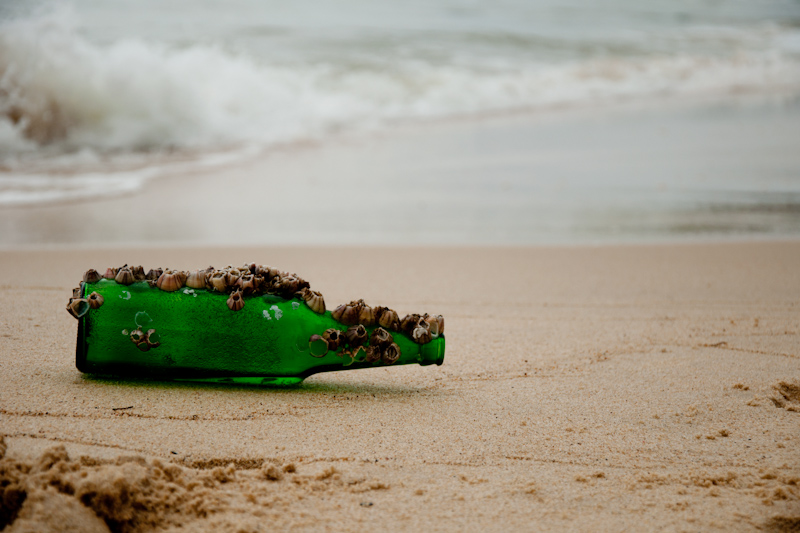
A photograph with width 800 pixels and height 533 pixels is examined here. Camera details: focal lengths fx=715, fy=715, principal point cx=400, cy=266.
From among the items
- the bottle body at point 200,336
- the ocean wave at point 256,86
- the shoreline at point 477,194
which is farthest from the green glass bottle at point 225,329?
the ocean wave at point 256,86

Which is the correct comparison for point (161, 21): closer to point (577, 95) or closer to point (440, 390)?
point (577, 95)

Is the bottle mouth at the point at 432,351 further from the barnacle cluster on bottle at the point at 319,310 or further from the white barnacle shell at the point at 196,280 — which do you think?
the white barnacle shell at the point at 196,280

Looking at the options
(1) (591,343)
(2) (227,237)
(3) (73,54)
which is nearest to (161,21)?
(3) (73,54)

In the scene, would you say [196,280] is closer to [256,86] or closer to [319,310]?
[319,310]

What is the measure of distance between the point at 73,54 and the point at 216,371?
9.75 m

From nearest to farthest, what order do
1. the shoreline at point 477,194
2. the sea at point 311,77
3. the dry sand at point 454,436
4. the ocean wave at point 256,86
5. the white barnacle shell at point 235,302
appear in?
1. the dry sand at point 454,436
2. the white barnacle shell at point 235,302
3. the shoreline at point 477,194
4. the sea at point 311,77
5. the ocean wave at point 256,86

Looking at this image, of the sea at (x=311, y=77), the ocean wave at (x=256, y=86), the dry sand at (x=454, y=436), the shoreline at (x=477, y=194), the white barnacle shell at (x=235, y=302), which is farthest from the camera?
the ocean wave at (x=256, y=86)

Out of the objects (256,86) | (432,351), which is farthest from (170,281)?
(256,86)

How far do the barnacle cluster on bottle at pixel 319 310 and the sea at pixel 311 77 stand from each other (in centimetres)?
264

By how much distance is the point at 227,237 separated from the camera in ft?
15.5

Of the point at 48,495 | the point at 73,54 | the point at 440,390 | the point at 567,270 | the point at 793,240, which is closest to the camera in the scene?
the point at 48,495

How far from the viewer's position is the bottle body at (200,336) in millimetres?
Result: 1981

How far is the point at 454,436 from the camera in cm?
189

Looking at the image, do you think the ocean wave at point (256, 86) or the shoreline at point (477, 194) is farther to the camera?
the ocean wave at point (256, 86)
